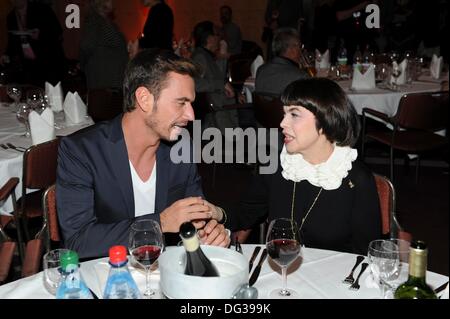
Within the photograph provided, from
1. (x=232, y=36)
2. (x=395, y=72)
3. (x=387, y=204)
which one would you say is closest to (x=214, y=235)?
(x=387, y=204)

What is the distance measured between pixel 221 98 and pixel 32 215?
2.62 meters

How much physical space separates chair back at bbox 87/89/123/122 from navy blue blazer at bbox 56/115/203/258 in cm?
228

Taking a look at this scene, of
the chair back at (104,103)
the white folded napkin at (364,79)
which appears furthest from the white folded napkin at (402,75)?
the chair back at (104,103)

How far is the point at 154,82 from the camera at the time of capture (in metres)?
2.15

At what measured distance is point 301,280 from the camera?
5.43ft

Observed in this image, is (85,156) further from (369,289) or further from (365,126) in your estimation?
(365,126)

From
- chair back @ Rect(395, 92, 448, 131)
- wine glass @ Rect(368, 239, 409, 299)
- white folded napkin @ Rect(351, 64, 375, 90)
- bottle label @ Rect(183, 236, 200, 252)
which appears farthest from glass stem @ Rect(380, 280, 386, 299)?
white folded napkin @ Rect(351, 64, 375, 90)

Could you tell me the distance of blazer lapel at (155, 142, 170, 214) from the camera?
226 cm

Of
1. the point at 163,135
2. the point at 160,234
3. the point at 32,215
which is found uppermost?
the point at 163,135

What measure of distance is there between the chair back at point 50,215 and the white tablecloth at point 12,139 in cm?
91

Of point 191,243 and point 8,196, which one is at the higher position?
point 191,243

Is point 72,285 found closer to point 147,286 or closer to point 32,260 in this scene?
point 147,286

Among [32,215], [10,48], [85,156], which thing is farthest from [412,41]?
[85,156]

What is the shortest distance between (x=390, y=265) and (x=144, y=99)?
1.10m
